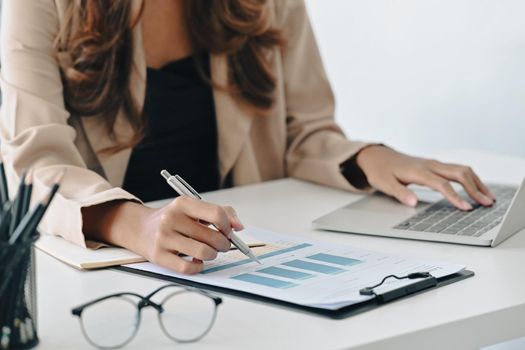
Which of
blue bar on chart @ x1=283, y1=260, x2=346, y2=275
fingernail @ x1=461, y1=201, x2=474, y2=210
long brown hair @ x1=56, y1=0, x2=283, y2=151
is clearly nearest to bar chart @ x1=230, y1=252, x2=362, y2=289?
blue bar on chart @ x1=283, y1=260, x2=346, y2=275

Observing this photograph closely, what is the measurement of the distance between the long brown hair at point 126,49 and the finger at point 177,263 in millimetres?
594

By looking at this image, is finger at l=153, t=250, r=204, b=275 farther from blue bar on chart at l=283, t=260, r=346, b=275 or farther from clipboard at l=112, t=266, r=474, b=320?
blue bar on chart at l=283, t=260, r=346, b=275

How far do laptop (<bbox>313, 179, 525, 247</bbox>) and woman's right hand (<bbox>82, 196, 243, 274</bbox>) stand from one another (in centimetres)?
28

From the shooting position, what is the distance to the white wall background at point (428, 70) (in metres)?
2.11

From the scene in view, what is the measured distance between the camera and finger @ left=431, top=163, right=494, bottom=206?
1481 mm

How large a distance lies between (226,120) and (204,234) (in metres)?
0.74

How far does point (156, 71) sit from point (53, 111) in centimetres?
30

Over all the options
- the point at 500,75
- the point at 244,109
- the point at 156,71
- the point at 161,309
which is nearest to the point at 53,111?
the point at 156,71

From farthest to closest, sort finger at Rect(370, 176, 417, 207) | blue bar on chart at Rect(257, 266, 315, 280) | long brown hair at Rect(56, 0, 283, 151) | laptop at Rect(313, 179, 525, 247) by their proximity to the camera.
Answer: long brown hair at Rect(56, 0, 283, 151), finger at Rect(370, 176, 417, 207), laptop at Rect(313, 179, 525, 247), blue bar on chart at Rect(257, 266, 315, 280)

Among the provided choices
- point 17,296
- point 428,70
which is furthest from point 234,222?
point 428,70

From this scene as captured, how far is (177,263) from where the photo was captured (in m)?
1.12

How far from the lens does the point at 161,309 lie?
3.13ft

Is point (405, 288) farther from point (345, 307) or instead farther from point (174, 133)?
point (174, 133)

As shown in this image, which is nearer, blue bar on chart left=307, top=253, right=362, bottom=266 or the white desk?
the white desk
